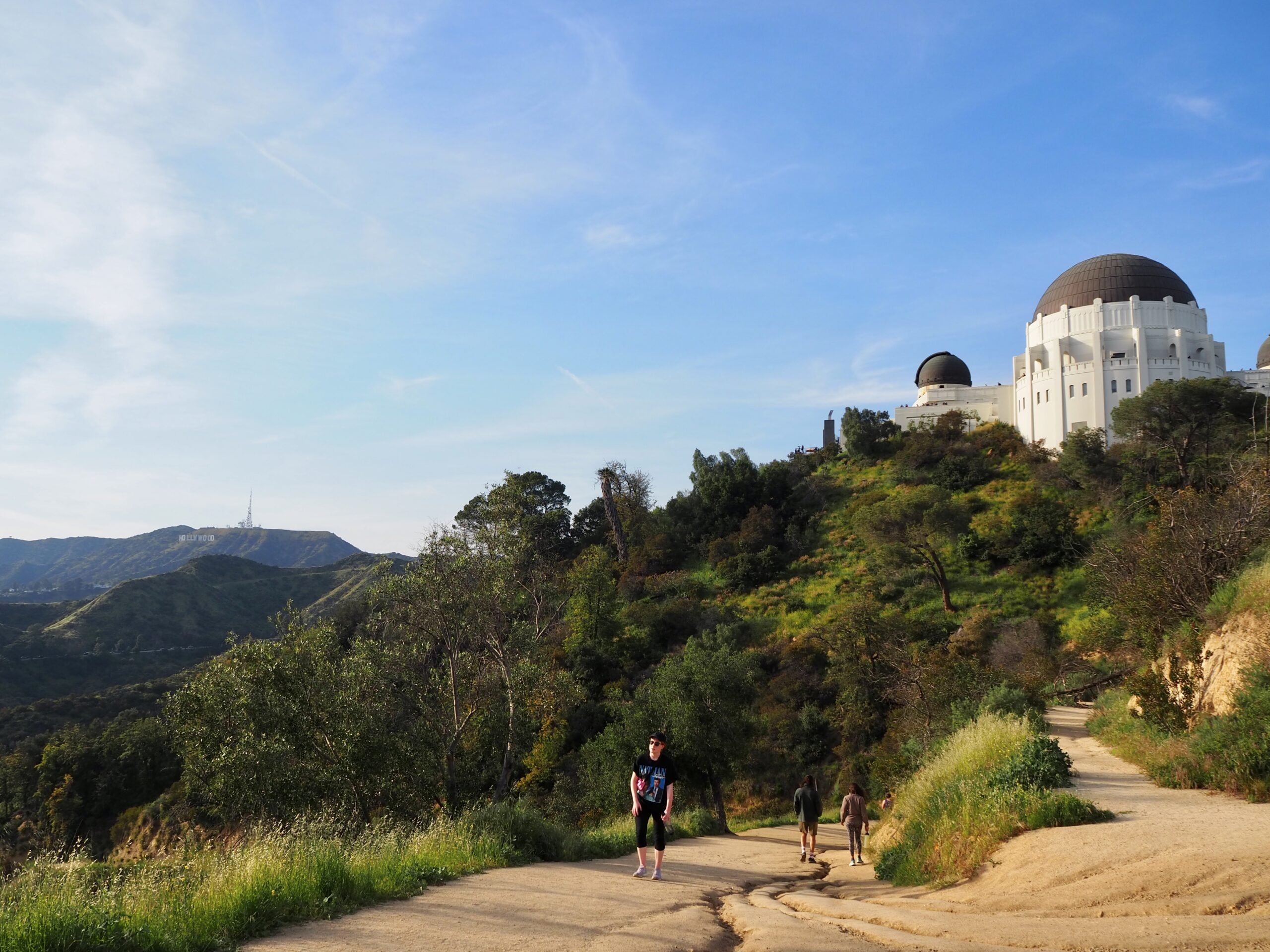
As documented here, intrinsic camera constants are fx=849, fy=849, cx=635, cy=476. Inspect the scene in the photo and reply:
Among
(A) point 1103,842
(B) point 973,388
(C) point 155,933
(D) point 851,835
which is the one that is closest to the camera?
(C) point 155,933

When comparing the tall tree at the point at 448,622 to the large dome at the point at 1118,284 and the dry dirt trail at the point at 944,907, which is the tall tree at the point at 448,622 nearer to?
the dry dirt trail at the point at 944,907

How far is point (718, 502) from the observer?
57.7 m

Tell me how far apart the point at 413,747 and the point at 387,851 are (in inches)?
370

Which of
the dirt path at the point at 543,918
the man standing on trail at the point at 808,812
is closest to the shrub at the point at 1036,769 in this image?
the dirt path at the point at 543,918

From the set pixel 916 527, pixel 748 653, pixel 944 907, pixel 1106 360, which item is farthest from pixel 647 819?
pixel 1106 360

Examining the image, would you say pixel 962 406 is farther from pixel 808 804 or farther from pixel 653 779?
pixel 653 779

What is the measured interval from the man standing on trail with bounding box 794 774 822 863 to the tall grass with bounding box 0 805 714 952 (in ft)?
17.4

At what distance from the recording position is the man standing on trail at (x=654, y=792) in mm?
8398

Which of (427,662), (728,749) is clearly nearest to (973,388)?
(728,749)

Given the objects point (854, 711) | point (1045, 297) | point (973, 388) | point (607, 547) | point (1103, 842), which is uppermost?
point (1045, 297)

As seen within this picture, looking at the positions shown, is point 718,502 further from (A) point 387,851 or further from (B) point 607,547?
(A) point 387,851

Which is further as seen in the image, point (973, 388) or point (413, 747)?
point (973, 388)

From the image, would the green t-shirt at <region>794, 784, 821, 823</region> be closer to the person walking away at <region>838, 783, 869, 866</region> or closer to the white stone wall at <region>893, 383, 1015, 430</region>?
the person walking away at <region>838, 783, 869, 866</region>

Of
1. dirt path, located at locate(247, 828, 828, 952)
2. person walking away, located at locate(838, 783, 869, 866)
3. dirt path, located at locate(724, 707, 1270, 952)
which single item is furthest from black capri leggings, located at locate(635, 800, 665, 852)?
person walking away, located at locate(838, 783, 869, 866)
